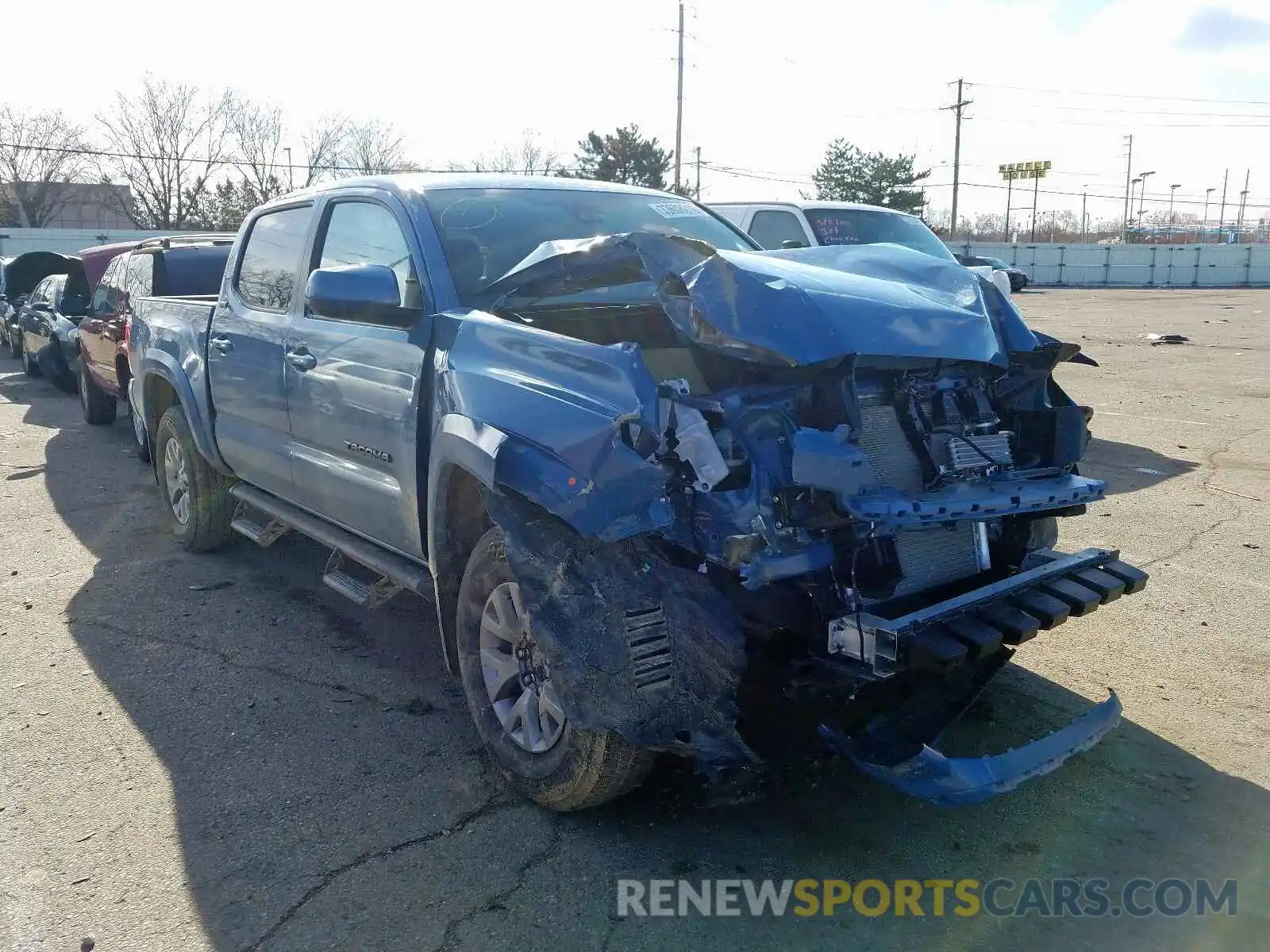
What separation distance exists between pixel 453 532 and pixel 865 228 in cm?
793

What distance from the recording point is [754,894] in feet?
9.40

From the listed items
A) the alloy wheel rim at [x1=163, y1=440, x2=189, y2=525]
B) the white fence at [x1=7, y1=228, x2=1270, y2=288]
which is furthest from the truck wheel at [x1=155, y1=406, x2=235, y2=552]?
the white fence at [x1=7, y1=228, x2=1270, y2=288]

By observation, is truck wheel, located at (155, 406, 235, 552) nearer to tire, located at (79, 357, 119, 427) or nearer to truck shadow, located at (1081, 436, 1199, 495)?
tire, located at (79, 357, 119, 427)

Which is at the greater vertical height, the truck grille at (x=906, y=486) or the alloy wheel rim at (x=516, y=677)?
the truck grille at (x=906, y=486)

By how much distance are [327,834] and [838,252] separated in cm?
273

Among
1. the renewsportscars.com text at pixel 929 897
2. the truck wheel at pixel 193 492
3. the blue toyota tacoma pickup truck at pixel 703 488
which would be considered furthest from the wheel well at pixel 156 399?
the renewsportscars.com text at pixel 929 897

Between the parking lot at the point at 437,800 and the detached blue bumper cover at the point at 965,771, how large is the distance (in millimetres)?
318

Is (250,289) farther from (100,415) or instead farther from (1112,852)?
(100,415)

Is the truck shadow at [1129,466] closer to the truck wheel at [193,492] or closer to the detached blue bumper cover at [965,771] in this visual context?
the detached blue bumper cover at [965,771]

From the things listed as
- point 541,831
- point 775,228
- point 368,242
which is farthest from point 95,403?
point 541,831

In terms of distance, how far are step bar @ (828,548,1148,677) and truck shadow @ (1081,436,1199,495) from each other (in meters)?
4.09

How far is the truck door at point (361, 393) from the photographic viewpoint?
3781 mm

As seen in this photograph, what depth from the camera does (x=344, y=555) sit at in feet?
14.8

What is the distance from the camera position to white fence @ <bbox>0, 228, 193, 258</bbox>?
35156mm
